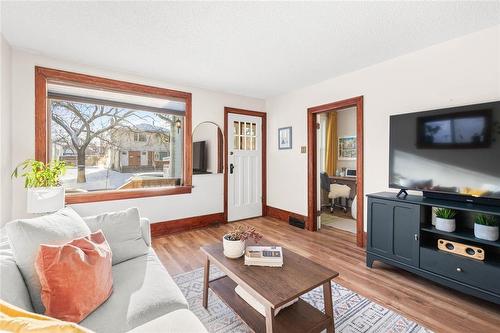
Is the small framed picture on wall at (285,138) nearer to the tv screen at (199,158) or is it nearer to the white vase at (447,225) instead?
the tv screen at (199,158)

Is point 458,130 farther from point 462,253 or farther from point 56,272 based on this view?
point 56,272

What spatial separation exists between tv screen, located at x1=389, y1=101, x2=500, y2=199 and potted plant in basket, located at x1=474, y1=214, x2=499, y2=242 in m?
0.18

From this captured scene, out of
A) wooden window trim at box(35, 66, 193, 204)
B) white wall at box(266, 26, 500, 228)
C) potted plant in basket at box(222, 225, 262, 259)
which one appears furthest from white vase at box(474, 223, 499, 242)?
wooden window trim at box(35, 66, 193, 204)

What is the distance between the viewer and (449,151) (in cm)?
220

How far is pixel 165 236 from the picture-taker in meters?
3.57

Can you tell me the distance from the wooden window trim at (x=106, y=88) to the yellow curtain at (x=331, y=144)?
135 inches

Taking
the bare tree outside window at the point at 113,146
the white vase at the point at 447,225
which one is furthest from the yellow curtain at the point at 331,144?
the white vase at the point at 447,225

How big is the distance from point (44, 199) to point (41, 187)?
17 centimetres

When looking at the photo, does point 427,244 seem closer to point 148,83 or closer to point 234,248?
point 234,248

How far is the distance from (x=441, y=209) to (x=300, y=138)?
2269 millimetres

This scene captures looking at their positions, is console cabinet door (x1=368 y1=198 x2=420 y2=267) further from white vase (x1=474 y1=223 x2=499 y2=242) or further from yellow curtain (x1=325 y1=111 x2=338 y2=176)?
yellow curtain (x1=325 y1=111 x2=338 y2=176)

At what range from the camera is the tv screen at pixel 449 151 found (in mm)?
1969

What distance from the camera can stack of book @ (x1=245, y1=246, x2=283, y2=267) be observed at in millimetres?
1582

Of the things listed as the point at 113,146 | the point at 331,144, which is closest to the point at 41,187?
the point at 113,146
